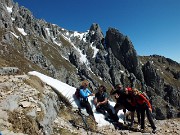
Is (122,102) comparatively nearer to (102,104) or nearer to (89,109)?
(102,104)

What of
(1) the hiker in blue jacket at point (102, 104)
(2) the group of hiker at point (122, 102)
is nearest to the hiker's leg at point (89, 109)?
(2) the group of hiker at point (122, 102)

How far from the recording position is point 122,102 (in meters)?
19.4

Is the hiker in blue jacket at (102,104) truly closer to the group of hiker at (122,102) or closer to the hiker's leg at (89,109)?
the group of hiker at (122,102)

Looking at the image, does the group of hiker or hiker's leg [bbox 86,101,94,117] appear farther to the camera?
hiker's leg [bbox 86,101,94,117]

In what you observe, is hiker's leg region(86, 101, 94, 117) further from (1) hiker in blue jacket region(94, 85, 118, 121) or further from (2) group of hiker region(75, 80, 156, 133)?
(1) hiker in blue jacket region(94, 85, 118, 121)

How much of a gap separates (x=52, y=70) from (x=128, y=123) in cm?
18174

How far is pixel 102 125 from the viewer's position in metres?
18.4

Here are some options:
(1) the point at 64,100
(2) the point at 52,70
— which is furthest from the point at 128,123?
(2) the point at 52,70

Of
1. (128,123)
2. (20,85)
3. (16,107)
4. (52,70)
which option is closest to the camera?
(16,107)

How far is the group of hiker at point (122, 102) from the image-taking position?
18094 mm

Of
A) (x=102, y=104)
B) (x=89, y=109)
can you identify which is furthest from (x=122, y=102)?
(x=89, y=109)

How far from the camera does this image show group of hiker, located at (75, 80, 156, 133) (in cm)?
1809

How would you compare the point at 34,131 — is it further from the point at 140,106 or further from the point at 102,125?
the point at 140,106

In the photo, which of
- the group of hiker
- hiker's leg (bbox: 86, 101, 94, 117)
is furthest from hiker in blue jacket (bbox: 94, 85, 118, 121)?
hiker's leg (bbox: 86, 101, 94, 117)
